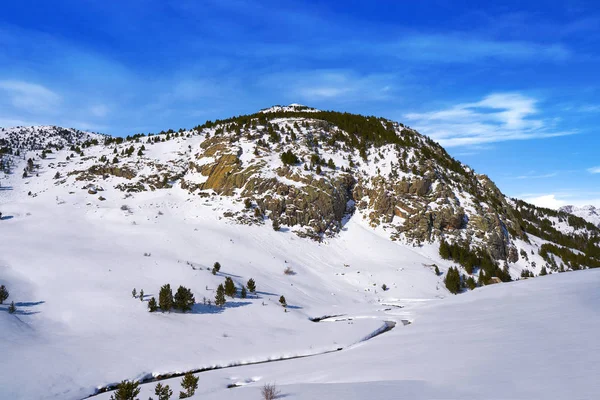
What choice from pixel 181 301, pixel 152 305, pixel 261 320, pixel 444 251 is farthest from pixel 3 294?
pixel 444 251

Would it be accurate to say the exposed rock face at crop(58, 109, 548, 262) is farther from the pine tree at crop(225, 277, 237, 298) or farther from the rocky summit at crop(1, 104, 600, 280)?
the pine tree at crop(225, 277, 237, 298)

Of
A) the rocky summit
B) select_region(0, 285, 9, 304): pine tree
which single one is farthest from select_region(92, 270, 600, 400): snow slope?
the rocky summit

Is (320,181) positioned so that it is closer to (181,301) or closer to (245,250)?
(245,250)

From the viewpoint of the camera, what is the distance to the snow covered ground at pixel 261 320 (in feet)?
25.7

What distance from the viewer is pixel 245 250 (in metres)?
36.3

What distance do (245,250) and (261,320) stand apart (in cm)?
1662

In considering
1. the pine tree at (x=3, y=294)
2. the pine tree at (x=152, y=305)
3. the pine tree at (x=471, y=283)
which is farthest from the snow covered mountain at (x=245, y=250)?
the pine tree at (x=3, y=294)

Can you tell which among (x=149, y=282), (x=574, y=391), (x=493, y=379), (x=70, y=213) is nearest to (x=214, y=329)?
(x=149, y=282)

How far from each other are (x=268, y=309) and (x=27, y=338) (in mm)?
Answer: 13011

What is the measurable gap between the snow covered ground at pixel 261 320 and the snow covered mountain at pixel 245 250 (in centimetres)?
14

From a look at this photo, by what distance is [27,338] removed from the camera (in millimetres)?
13617

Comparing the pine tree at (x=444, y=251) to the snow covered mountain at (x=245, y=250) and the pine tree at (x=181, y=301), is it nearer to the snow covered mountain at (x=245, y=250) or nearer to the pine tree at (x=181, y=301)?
the snow covered mountain at (x=245, y=250)

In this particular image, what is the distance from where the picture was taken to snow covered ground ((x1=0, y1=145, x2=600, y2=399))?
25.7 feet

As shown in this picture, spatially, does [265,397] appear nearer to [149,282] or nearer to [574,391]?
[574,391]
